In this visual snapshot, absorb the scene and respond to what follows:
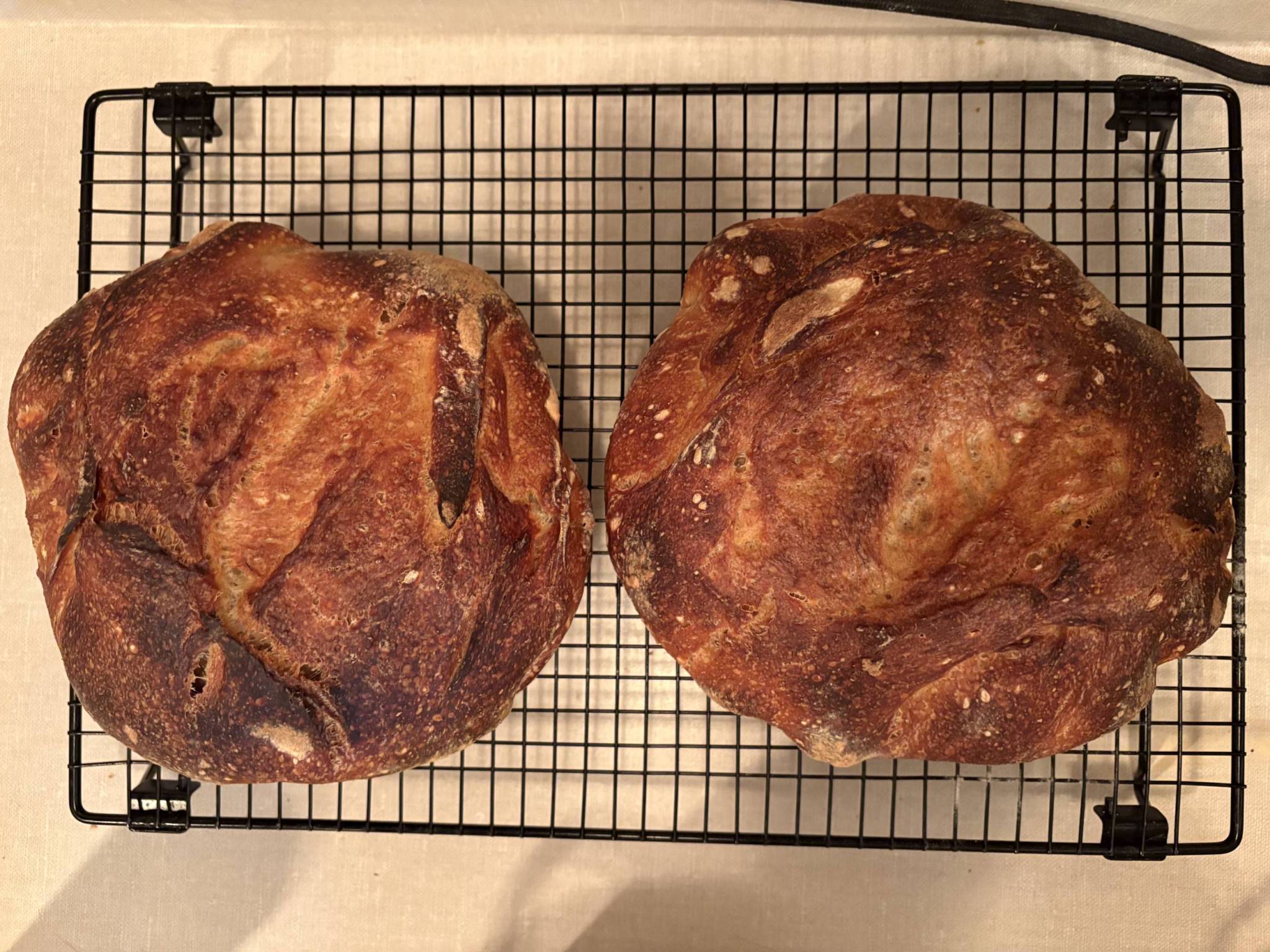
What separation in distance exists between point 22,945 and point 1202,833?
2.36m

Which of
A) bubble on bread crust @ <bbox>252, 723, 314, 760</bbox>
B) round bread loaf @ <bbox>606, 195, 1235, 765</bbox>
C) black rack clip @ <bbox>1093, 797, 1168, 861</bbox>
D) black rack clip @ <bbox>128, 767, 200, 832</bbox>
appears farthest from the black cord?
black rack clip @ <bbox>128, 767, 200, 832</bbox>

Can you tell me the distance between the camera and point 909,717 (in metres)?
1.29

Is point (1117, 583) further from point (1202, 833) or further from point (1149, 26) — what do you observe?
point (1149, 26)

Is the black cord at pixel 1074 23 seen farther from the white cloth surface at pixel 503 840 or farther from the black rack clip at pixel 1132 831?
the black rack clip at pixel 1132 831

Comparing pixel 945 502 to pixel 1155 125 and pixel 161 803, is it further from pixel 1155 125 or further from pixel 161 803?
pixel 161 803

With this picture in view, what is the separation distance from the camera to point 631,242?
178 cm

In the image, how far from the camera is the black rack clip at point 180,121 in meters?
1.73

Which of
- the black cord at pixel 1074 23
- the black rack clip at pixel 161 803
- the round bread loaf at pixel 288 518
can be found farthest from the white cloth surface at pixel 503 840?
the round bread loaf at pixel 288 518

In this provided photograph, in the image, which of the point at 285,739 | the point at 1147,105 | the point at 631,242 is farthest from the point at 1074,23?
the point at 285,739

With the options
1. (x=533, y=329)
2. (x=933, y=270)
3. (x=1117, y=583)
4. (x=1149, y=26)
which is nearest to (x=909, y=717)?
(x=1117, y=583)

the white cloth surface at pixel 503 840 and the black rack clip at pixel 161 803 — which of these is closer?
the black rack clip at pixel 161 803

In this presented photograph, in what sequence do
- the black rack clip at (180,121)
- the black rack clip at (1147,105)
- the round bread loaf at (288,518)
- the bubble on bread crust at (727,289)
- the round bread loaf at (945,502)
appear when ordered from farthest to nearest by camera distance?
the black rack clip at (180,121) < the black rack clip at (1147,105) < the bubble on bread crust at (727,289) < the round bread loaf at (288,518) < the round bread loaf at (945,502)

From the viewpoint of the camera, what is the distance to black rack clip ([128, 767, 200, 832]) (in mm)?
1692

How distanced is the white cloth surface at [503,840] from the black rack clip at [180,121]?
0.15 m
